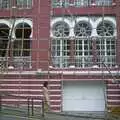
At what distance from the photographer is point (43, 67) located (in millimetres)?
26781

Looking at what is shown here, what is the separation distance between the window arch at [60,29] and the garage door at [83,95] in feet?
10.3

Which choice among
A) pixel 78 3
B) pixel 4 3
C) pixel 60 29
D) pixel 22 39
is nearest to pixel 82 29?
pixel 60 29

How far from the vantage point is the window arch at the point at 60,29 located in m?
27.7

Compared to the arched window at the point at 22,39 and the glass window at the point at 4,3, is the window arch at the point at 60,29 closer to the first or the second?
the arched window at the point at 22,39

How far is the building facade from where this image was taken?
26312mm

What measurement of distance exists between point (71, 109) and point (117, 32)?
18.4 feet

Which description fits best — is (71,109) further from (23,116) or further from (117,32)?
(23,116)

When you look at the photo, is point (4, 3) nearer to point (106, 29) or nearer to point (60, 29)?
point (60, 29)

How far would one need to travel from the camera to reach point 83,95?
1067 inches

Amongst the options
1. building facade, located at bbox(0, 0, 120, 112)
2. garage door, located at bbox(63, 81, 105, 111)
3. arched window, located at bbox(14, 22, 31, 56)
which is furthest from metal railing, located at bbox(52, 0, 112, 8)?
garage door, located at bbox(63, 81, 105, 111)

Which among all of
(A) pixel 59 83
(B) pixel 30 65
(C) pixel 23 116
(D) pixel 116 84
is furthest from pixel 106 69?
(C) pixel 23 116

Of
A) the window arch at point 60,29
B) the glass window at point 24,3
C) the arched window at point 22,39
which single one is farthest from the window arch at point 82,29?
the glass window at point 24,3

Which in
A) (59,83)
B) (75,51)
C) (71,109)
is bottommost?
(71,109)

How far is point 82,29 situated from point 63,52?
191cm
